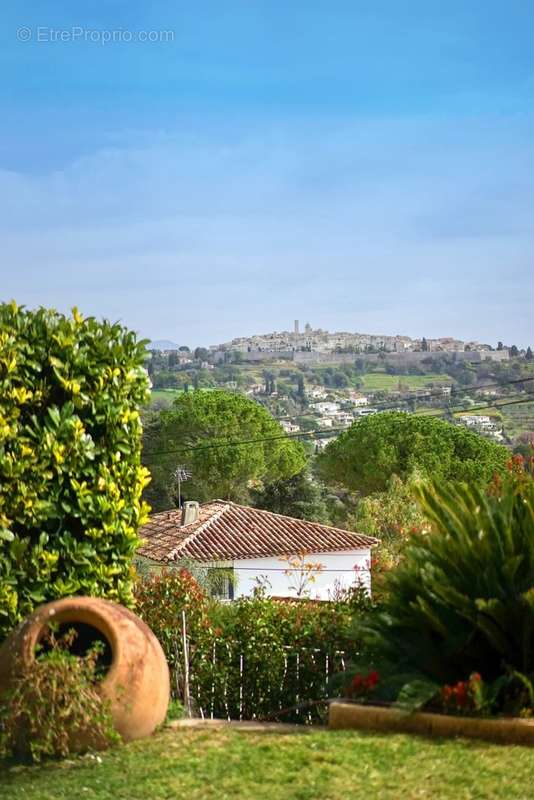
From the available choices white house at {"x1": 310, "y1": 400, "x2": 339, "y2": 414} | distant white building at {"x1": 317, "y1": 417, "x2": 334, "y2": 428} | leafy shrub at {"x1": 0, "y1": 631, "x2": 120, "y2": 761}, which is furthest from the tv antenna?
leafy shrub at {"x1": 0, "y1": 631, "x2": 120, "y2": 761}

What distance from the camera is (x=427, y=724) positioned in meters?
7.13

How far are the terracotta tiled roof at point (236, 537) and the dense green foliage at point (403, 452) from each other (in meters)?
11.3

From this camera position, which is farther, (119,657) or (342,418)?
(342,418)

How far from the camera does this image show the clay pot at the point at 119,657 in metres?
7.14

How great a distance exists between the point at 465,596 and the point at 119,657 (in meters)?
2.55

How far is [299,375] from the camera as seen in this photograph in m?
104

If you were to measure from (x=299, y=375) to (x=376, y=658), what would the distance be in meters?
95.3

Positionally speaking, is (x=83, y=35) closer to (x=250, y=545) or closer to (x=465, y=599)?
(x=465, y=599)

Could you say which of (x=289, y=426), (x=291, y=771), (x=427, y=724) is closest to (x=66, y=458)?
(x=291, y=771)

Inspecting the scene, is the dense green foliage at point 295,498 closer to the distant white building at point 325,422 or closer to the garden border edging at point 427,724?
the distant white building at point 325,422

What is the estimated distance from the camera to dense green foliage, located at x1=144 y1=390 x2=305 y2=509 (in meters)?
54.3

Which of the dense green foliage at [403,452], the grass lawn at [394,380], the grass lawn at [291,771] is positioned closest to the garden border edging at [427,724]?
the grass lawn at [291,771]

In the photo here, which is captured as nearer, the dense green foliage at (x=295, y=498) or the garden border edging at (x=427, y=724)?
the garden border edging at (x=427, y=724)

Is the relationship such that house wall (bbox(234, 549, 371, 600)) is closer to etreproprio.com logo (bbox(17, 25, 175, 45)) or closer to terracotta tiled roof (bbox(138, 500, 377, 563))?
terracotta tiled roof (bbox(138, 500, 377, 563))
